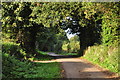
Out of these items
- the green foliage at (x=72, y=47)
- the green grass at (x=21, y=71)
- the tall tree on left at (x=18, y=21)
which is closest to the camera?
the green grass at (x=21, y=71)

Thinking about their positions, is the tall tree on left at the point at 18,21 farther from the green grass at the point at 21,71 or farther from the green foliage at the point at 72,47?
the green foliage at the point at 72,47

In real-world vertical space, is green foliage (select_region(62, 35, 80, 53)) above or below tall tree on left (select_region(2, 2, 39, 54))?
below

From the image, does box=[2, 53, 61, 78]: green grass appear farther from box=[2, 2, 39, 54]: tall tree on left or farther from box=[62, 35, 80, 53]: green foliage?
box=[62, 35, 80, 53]: green foliage

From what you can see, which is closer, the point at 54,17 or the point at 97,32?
the point at 54,17

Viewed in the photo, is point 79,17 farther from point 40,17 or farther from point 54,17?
point 40,17

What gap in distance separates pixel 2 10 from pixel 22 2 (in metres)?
2.87

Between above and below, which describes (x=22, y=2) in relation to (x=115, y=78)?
above

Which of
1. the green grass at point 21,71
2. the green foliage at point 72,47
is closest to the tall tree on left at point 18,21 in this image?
the green grass at point 21,71

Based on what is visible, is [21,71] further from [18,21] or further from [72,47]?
[72,47]

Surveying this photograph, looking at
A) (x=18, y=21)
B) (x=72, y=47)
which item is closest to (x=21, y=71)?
(x=18, y=21)

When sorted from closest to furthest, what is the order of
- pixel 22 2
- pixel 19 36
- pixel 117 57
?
pixel 117 57
pixel 22 2
pixel 19 36

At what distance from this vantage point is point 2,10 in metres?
21.8

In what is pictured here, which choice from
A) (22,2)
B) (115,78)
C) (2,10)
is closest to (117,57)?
(115,78)

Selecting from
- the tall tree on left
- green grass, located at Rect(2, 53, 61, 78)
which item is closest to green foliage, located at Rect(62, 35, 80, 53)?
the tall tree on left
